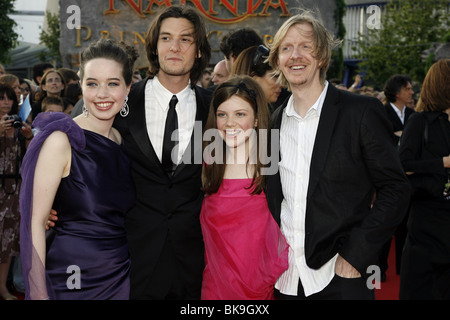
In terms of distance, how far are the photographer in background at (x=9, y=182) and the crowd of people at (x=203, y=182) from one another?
6.08ft

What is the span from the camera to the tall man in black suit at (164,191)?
2.68 metres

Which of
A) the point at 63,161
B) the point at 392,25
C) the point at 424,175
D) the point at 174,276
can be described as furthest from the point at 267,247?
the point at 392,25

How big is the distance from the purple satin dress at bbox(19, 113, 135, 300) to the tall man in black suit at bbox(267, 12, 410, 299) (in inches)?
33.9

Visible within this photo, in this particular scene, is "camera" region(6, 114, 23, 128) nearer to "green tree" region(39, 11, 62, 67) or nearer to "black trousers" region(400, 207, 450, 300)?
"black trousers" region(400, 207, 450, 300)

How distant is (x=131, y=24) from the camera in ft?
34.7

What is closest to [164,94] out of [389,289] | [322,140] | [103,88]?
[103,88]

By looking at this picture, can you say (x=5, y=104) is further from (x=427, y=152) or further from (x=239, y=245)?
(x=427, y=152)

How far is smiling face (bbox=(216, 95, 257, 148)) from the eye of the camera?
9.06ft

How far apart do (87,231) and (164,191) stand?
1.60ft

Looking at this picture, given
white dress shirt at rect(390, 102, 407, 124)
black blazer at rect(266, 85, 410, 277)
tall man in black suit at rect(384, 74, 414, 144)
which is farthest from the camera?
white dress shirt at rect(390, 102, 407, 124)

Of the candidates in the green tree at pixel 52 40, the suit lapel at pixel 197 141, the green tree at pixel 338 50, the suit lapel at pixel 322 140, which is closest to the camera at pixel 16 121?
the suit lapel at pixel 197 141

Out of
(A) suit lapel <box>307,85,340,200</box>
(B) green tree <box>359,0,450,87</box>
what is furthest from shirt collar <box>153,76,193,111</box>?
(B) green tree <box>359,0,450,87</box>

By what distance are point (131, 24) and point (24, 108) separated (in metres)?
6.27
